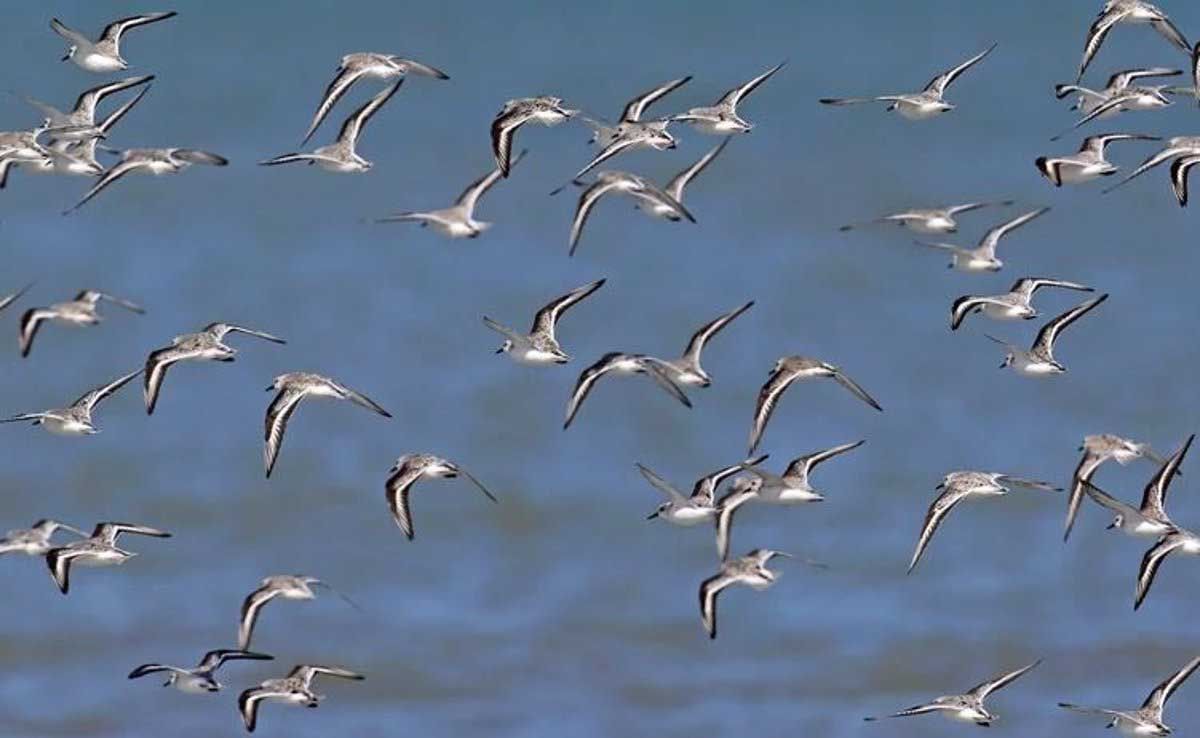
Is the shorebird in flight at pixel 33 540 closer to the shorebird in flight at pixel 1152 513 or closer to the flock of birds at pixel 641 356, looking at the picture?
the flock of birds at pixel 641 356

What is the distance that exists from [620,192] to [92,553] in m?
4.95

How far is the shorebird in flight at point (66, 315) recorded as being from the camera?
76.0 feet

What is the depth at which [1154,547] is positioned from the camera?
22750mm

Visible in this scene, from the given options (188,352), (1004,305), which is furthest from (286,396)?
(1004,305)

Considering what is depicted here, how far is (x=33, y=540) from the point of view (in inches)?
949

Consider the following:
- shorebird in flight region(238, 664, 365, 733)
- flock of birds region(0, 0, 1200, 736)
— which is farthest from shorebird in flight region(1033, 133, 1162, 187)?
shorebird in flight region(238, 664, 365, 733)

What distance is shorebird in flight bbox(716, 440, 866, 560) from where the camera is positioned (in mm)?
22500

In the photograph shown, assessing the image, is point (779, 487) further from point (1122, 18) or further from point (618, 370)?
point (1122, 18)

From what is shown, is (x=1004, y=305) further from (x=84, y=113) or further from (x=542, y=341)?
(x=84, y=113)

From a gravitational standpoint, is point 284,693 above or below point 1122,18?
below

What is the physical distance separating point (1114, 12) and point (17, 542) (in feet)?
31.9

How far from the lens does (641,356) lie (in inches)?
903

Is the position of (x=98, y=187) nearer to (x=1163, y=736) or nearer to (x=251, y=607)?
(x=251, y=607)

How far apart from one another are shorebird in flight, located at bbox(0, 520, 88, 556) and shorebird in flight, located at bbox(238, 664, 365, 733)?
2261mm
